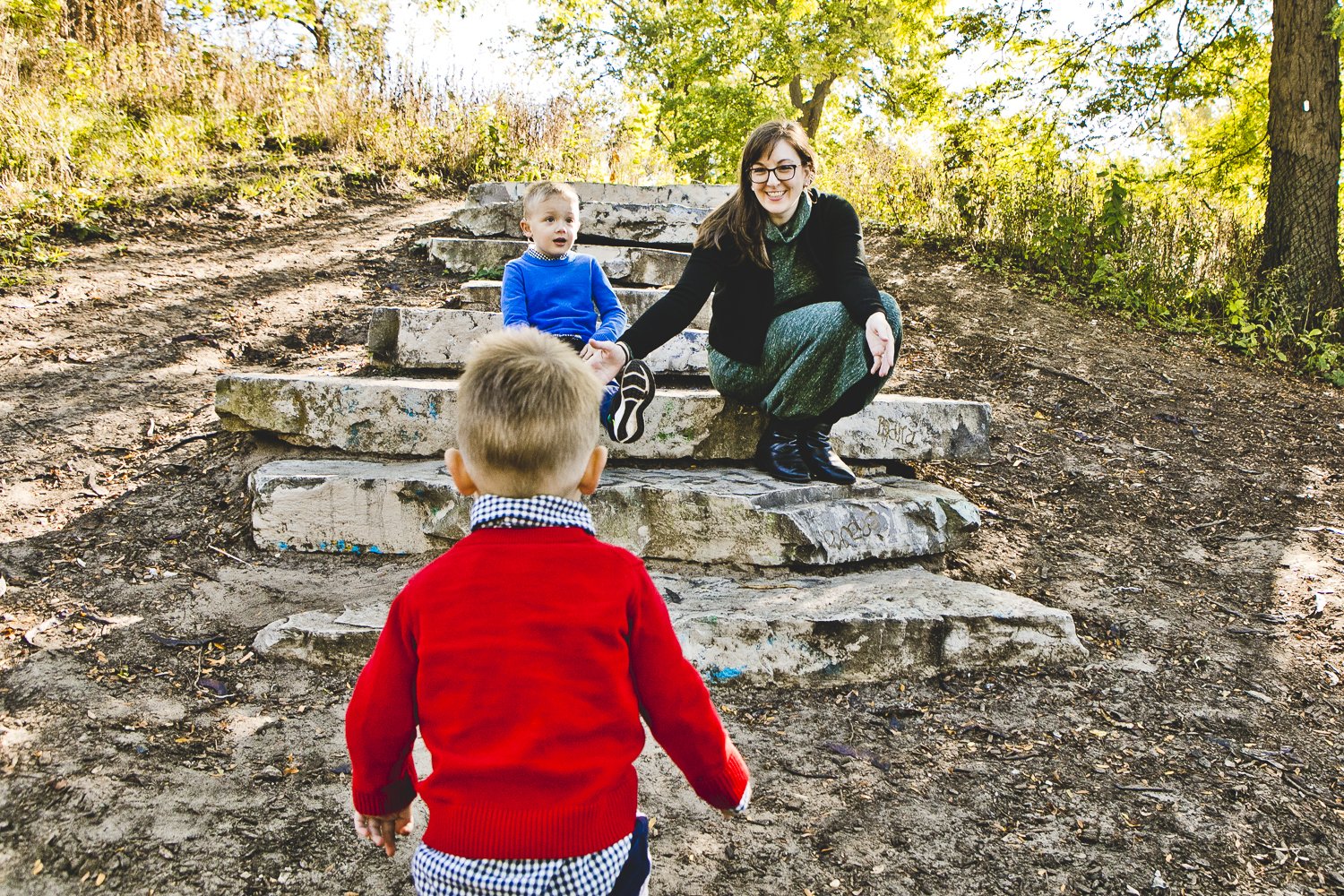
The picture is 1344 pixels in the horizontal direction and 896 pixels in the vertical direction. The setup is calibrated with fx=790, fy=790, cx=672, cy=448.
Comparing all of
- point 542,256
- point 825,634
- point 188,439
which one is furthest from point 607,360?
point 188,439

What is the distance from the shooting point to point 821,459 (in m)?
3.15

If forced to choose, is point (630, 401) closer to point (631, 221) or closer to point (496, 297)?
point (496, 297)

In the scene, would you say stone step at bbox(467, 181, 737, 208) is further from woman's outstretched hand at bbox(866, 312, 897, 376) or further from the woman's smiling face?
woman's outstretched hand at bbox(866, 312, 897, 376)

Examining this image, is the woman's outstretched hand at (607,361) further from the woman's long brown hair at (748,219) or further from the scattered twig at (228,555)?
the scattered twig at (228,555)

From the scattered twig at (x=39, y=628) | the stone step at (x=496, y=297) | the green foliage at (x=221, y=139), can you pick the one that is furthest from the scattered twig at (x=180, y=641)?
the green foliage at (x=221, y=139)

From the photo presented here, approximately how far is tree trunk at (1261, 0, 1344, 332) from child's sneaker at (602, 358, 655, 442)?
18.8 ft

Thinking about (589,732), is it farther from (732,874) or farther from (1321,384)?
(1321,384)

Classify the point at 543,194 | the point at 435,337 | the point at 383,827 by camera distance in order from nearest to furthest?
the point at 383,827 < the point at 543,194 < the point at 435,337

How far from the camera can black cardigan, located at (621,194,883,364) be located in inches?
120

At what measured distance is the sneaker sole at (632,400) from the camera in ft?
9.08

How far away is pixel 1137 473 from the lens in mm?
4055

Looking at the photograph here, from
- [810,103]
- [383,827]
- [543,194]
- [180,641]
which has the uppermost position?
[810,103]

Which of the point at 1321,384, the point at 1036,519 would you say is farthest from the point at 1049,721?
the point at 1321,384

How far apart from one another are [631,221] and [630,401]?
10.3ft
